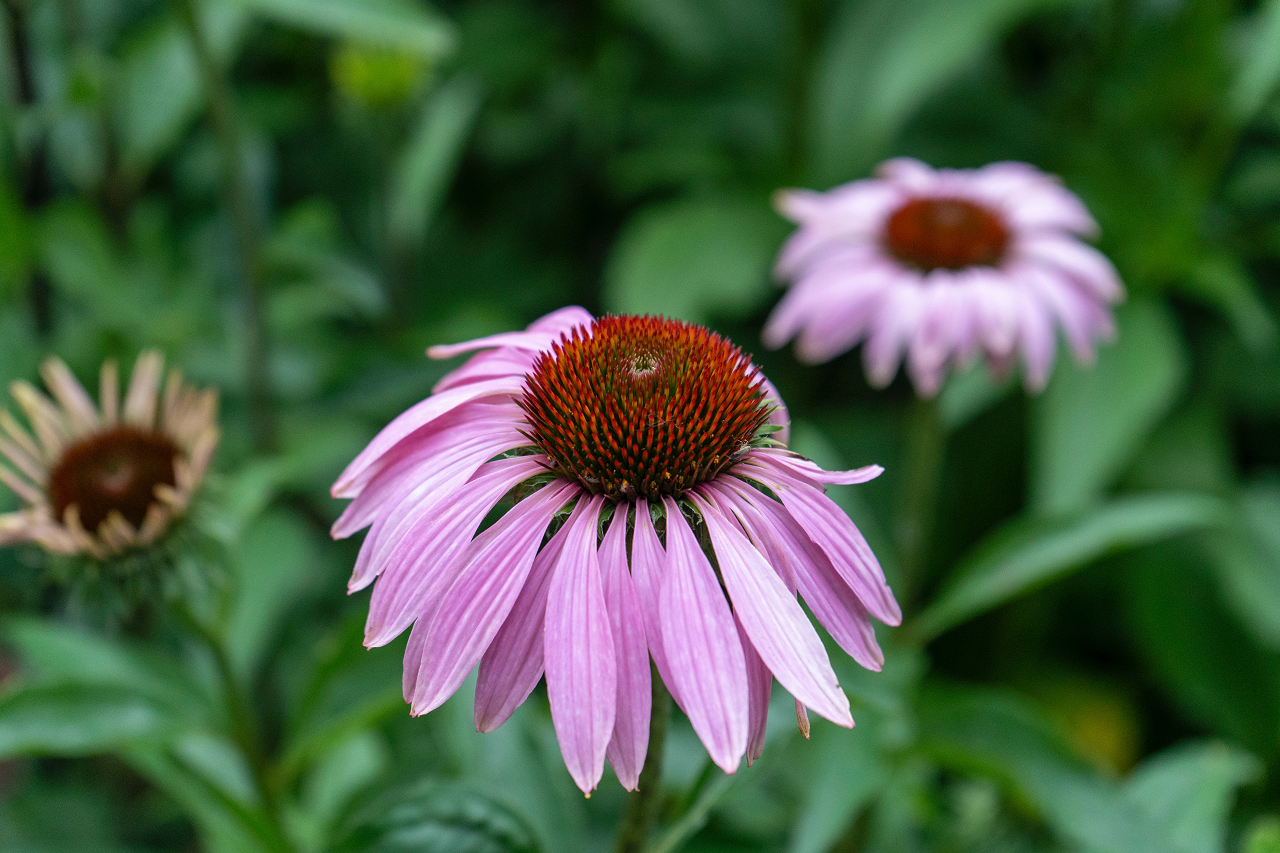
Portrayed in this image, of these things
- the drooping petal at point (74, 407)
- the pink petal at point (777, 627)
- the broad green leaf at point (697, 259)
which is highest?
the broad green leaf at point (697, 259)

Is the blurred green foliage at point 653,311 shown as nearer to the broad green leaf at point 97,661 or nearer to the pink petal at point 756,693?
the broad green leaf at point 97,661

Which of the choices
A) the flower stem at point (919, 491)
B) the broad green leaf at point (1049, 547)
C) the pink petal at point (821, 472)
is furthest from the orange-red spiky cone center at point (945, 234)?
the pink petal at point (821, 472)

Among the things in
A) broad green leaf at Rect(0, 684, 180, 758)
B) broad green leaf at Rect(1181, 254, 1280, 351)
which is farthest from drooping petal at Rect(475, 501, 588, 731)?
broad green leaf at Rect(1181, 254, 1280, 351)

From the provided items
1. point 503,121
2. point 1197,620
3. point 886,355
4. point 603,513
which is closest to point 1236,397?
point 1197,620

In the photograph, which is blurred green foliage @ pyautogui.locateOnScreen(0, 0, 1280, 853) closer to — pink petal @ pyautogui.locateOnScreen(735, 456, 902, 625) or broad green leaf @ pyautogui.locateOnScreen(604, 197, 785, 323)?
broad green leaf @ pyautogui.locateOnScreen(604, 197, 785, 323)

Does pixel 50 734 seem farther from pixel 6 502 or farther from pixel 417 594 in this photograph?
pixel 6 502

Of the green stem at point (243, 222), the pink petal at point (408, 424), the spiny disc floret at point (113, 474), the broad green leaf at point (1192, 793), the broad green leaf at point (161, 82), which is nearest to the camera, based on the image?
the pink petal at point (408, 424)

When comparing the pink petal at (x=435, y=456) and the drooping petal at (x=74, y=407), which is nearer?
the pink petal at (x=435, y=456)
